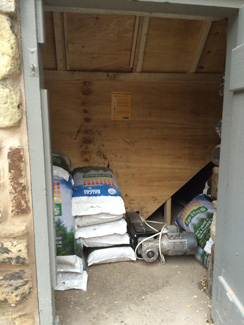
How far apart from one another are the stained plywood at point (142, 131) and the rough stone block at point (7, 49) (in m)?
1.51

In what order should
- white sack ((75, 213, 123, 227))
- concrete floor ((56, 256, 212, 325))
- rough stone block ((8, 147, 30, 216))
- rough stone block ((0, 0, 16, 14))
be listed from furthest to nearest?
white sack ((75, 213, 123, 227))
concrete floor ((56, 256, 212, 325))
rough stone block ((8, 147, 30, 216))
rough stone block ((0, 0, 16, 14))

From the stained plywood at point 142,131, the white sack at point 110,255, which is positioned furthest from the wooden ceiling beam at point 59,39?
the white sack at point 110,255

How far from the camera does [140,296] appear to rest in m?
1.90

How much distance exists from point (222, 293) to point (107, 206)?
1028 mm

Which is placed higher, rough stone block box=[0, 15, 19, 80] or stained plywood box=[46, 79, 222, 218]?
rough stone block box=[0, 15, 19, 80]

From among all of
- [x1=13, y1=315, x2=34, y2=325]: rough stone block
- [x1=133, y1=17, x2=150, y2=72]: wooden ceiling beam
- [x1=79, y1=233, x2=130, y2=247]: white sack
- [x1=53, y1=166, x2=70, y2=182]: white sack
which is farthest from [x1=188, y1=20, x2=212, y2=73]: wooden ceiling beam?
[x1=13, y1=315, x2=34, y2=325]: rough stone block

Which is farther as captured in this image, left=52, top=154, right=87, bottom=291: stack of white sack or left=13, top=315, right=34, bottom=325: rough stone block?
left=52, top=154, right=87, bottom=291: stack of white sack

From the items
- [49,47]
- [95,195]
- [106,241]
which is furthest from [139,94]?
[106,241]

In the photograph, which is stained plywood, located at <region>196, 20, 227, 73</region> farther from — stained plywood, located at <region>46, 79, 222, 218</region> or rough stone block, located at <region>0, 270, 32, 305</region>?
rough stone block, located at <region>0, 270, 32, 305</region>

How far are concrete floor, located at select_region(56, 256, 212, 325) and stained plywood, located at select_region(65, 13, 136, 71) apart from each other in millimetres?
1751

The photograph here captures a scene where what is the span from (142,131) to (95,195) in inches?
35.3

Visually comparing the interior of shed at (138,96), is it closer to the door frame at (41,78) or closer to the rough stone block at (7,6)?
the door frame at (41,78)

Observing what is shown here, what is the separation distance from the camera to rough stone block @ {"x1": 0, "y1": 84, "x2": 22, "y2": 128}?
3.70ft

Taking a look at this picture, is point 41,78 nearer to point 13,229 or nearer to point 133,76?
point 13,229
